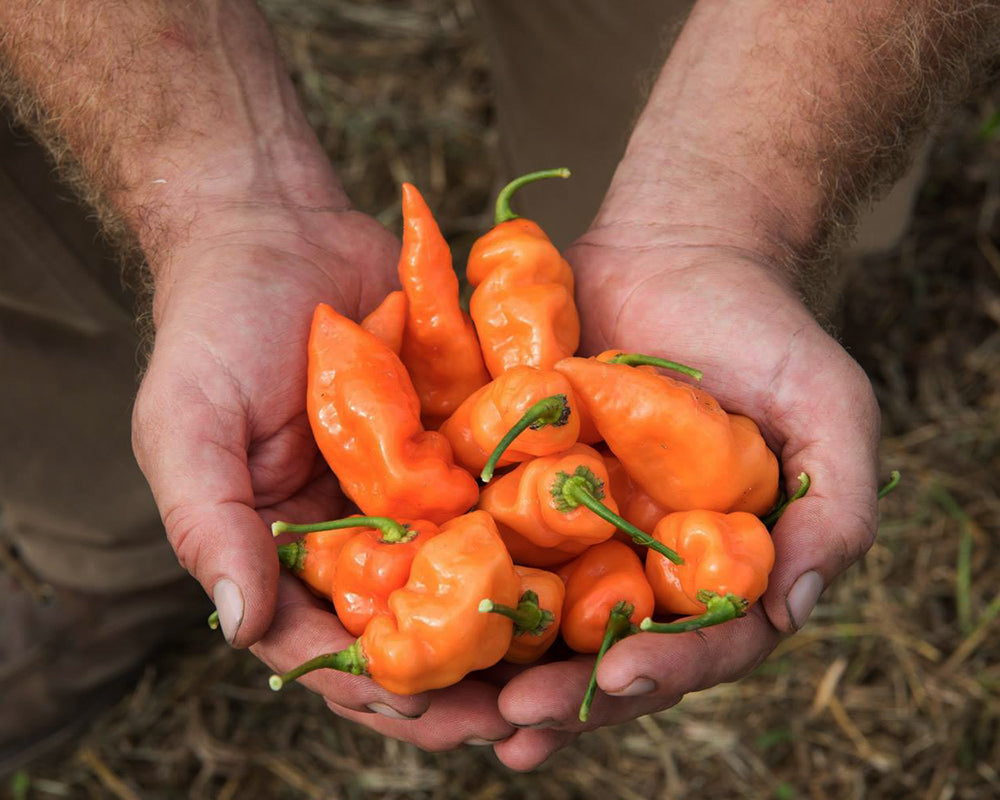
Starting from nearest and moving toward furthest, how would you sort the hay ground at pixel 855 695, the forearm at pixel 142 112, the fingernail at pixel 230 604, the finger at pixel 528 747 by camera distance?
the fingernail at pixel 230 604 → the finger at pixel 528 747 → the forearm at pixel 142 112 → the hay ground at pixel 855 695

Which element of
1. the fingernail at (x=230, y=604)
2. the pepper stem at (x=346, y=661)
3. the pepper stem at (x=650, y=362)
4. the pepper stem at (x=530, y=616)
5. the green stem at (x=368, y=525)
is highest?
the fingernail at (x=230, y=604)

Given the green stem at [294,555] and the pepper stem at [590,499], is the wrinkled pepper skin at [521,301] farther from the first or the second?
the green stem at [294,555]

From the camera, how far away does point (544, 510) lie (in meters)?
2.47

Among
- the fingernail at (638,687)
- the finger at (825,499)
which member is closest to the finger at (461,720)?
the fingernail at (638,687)

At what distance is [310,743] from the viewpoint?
4.23 meters

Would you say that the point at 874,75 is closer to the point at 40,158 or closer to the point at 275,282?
the point at 275,282

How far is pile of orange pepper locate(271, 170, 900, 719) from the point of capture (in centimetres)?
228

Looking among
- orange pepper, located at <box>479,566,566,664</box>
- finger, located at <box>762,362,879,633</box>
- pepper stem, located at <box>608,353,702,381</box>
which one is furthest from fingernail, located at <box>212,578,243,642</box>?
finger, located at <box>762,362,879,633</box>

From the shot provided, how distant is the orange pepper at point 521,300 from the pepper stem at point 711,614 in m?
0.76

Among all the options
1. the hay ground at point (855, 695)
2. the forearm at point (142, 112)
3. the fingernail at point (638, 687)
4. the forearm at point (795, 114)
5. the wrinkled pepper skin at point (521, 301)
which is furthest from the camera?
the hay ground at point (855, 695)

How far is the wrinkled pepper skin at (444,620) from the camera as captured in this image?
7.29ft

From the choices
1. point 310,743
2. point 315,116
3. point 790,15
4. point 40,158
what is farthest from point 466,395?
point 315,116

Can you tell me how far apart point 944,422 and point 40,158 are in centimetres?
380

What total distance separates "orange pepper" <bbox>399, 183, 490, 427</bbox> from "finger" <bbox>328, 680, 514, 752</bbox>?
2.79ft
